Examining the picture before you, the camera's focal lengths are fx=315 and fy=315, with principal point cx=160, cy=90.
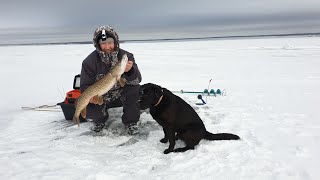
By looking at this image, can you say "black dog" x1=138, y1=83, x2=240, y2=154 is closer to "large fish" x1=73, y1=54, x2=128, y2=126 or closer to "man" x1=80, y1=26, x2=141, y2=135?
"large fish" x1=73, y1=54, x2=128, y2=126

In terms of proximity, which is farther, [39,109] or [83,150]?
[39,109]

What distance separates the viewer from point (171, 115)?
12.6ft

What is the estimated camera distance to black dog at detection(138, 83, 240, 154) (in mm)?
3759

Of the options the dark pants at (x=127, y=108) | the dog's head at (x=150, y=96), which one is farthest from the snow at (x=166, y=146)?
the dog's head at (x=150, y=96)

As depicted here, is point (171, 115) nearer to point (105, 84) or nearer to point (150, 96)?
point (150, 96)

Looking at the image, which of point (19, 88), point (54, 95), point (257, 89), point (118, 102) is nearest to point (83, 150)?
point (118, 102)

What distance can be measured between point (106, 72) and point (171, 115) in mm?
1193

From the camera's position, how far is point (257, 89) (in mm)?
8211

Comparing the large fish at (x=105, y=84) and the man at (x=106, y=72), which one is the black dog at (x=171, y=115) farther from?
the man at (x=106, y=72)

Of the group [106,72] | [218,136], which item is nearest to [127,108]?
[106,72]

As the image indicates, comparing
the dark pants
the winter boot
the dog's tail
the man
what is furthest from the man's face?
the dog's tail

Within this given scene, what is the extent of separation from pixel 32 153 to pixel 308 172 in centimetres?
319

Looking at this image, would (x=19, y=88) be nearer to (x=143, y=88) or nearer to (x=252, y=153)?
(x=143, y=88)

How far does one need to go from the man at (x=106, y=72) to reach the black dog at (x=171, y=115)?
540 millimetres
